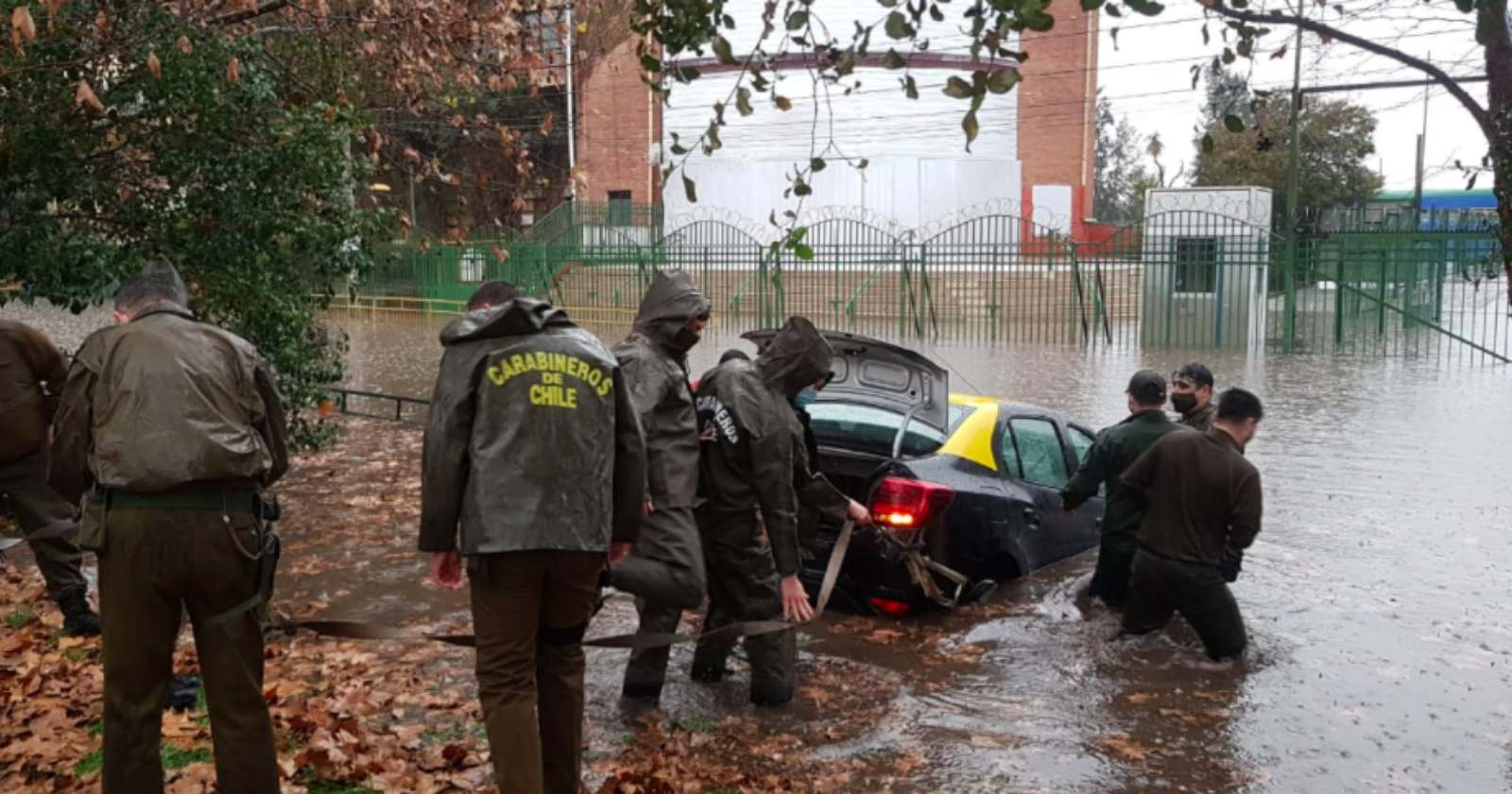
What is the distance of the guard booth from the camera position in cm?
2253

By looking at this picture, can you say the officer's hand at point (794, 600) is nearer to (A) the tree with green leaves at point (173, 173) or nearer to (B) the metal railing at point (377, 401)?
(A) the tree with green leaves at point (173, 173)

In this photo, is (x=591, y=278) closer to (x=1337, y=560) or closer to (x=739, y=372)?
(x=1337, y=560)

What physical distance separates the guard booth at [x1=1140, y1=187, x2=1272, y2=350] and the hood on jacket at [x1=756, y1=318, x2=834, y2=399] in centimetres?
1776

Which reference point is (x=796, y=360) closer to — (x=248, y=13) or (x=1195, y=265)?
(x=248, y=13)

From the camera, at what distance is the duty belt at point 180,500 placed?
405cm

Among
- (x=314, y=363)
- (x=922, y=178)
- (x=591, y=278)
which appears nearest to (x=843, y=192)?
(x=922, y=178)

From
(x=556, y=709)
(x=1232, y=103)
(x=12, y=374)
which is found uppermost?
(x=1232, y=103)

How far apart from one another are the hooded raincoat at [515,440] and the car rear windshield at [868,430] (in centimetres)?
311

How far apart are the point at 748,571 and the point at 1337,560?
5068mm

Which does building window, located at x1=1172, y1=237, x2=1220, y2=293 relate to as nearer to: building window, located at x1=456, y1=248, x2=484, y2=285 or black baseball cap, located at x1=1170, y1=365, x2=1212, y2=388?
building window, located at x1=456, y1=248, x2=484, y2=285

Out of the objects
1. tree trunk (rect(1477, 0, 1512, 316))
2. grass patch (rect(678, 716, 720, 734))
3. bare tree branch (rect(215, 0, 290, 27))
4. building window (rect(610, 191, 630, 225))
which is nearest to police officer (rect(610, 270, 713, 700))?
grass patch (rect(678, 716, 720, 734))

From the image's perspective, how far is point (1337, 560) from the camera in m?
8.95

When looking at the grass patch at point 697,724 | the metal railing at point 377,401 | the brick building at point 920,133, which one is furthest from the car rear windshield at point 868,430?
the brick building at point 920,133

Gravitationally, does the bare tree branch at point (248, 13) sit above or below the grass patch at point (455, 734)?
above
